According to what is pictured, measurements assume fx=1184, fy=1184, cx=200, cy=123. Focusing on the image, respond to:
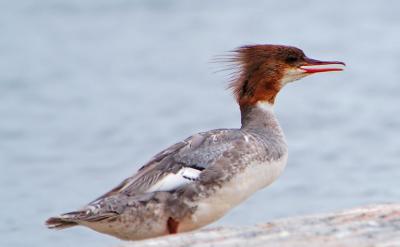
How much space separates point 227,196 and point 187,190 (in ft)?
0.75

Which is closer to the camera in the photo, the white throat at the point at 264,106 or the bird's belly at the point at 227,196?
the bird's belly at the point at 227,196

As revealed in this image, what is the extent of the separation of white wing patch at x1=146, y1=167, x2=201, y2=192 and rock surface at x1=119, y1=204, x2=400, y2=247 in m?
0.76

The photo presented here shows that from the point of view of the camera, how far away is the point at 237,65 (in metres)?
7.08

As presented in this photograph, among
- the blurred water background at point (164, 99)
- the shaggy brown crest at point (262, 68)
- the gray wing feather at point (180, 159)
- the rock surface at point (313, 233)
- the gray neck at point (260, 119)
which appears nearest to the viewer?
the rock surface at point (313, 233)

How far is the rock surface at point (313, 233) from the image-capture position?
5.01 metres

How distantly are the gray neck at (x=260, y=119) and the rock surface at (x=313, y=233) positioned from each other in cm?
142

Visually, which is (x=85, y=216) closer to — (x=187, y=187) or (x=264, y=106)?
(x=187, y=187)

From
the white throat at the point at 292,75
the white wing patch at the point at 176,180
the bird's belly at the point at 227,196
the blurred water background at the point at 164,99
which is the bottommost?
the bird's belly at the point at 227,196

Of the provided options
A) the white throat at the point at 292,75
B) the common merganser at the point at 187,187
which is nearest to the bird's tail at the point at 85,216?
the common merganser at the point at 187,187

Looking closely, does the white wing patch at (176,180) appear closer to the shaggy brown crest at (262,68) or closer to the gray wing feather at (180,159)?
the gray wing feather at (180,159)

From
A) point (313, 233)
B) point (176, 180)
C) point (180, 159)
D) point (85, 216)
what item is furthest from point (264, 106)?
point (313, 233)

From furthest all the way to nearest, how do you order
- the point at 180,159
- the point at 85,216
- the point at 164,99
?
the point at 164,99, the point at 180,159, the point at 85,216

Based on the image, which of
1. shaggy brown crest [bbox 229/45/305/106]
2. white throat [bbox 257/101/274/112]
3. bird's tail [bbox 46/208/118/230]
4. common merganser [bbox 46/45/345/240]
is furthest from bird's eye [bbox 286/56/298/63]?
bird's tail [bbox 46/208/118/230]

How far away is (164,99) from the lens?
39.9ft
